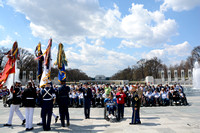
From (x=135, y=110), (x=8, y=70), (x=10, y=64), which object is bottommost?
(x=135, y=110)

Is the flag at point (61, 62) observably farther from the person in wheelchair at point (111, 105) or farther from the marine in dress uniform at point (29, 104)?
the person in wheelchair at point (111, 105)

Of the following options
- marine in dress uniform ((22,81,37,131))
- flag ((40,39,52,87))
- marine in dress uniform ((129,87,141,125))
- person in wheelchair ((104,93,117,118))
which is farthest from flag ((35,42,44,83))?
marine in dress uniform ((129,87,141,125))

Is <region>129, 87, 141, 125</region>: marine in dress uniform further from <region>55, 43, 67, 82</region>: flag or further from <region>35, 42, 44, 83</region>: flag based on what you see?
<region>35, 42, 44, 83</region>: flag

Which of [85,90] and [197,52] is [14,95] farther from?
[197,52]

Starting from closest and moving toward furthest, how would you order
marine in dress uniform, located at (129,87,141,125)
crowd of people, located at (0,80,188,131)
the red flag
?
1. crowd of people, located at (0,80,188,131)
2. marine in dress uniform, located at (129,87,141,125)
3. the red flag

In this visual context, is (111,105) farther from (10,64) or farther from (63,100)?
(10,64)

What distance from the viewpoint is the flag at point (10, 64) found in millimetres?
8391

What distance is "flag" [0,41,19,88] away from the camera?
330 inches

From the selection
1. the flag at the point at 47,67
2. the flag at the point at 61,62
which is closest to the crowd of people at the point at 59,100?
the flag at the point at 47,67

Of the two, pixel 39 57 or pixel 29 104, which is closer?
pixel 29 104

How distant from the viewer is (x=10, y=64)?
28.2 ft

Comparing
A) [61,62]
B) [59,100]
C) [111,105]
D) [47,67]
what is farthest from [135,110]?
[47,67]

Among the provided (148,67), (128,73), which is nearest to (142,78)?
(148,67)

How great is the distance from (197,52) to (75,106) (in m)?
70.1
